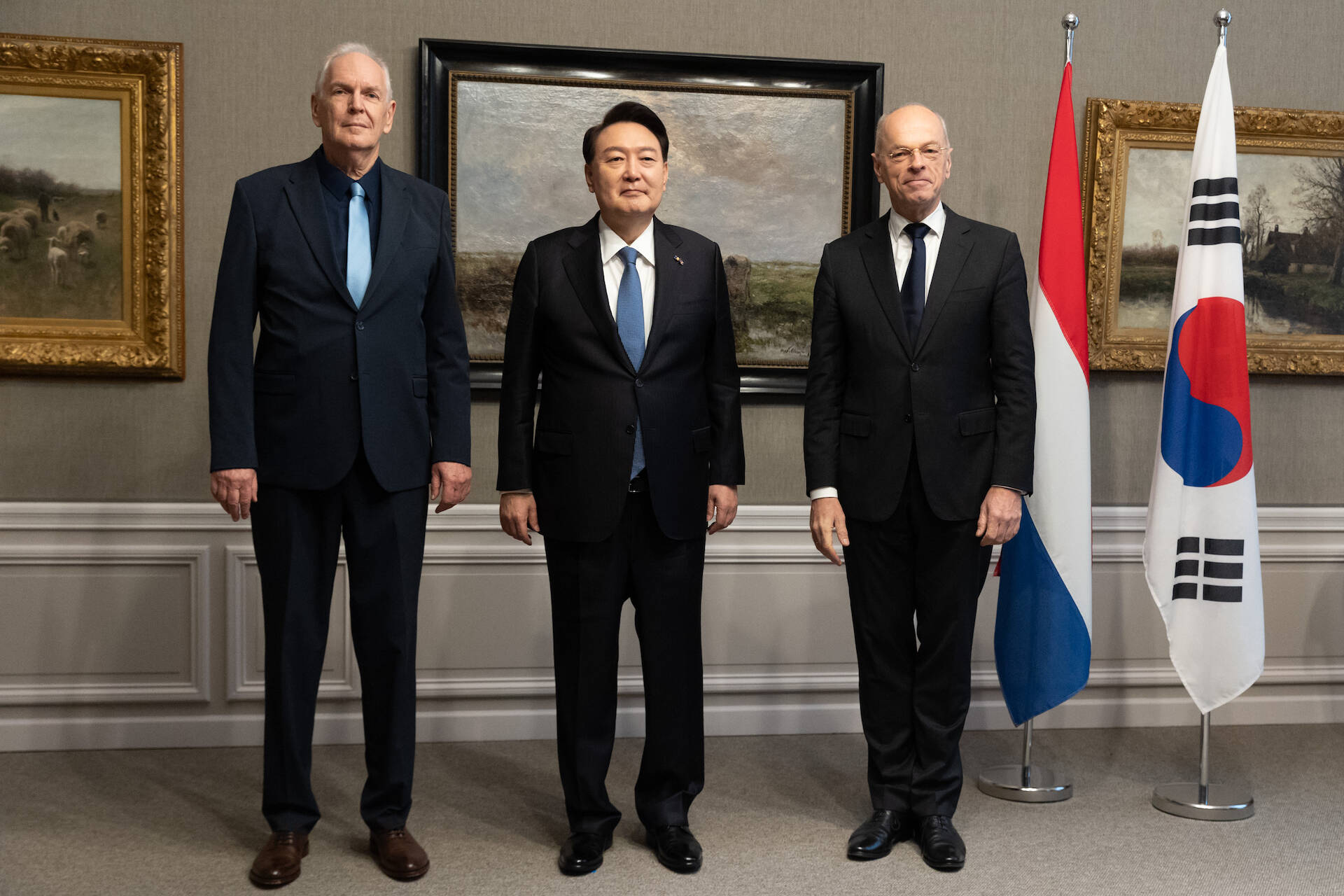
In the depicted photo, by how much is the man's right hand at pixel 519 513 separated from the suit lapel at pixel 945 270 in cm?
96

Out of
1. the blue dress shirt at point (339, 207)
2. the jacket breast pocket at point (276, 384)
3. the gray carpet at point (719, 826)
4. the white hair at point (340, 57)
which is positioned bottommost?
the gray carpet at point (719, 826)

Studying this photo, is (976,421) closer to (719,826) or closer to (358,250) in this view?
(719,826)

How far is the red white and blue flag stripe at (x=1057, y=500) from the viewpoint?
9.77 feet

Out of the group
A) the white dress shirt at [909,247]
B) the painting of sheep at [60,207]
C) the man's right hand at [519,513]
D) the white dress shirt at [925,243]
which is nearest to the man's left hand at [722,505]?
the white dress shirt at [909,247]

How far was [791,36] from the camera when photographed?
11.4 feet

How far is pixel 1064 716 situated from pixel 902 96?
2.16 meters

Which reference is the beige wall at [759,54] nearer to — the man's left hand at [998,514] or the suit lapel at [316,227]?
the suit lapel at [316,227]

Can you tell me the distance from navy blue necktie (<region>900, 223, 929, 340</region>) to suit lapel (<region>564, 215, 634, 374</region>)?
0.66m

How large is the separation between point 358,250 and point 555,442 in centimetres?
61

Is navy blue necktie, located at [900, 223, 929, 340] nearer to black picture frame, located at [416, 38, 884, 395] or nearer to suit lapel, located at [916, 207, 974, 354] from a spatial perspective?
suit lapel, located at [916, 207, 974, 354]

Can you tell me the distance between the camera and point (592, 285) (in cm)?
242

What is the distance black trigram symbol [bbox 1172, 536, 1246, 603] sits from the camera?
2943mm

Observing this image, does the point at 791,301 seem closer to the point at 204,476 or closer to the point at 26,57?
the point at 204,476

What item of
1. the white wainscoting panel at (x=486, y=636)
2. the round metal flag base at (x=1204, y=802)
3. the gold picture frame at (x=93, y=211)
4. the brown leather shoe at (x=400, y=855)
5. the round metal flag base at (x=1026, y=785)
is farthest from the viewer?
the white wainscoting panel at (x=486, y=636)
